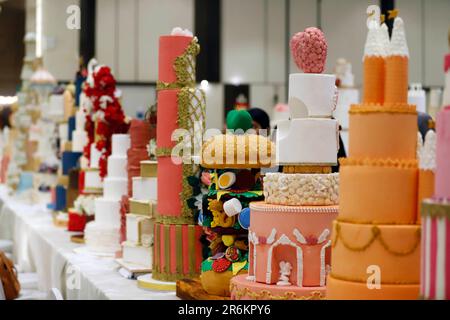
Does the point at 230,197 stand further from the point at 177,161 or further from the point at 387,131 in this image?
the point at 387,131

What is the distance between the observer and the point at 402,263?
1.52 metres

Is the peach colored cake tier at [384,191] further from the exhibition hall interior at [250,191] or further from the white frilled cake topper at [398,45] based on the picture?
the white frilled cake topper at [398,45]

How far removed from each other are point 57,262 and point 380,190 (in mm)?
2549

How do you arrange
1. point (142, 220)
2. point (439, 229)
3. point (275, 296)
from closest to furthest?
point (439, 229)
point (275, 296)
point (142, 220)

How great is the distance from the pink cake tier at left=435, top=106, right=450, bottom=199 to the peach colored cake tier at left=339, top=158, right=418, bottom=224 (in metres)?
0.20

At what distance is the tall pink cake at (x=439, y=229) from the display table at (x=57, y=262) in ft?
4.31

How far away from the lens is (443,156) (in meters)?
1.30

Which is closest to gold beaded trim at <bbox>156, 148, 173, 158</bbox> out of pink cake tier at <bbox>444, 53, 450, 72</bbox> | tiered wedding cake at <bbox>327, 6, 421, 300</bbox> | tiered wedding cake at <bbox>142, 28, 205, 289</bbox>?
tiered wedding cake at <bbox>142, 28, 205, 289</bbox>

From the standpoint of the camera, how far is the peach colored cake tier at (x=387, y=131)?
1.56m

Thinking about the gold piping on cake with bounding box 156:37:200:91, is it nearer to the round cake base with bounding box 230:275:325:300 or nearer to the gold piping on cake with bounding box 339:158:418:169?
the round cake base with bounding box 230:275:325:300

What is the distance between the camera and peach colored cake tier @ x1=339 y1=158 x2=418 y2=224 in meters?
1.52

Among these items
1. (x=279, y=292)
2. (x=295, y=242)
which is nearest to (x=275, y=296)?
(x=279, y=292)

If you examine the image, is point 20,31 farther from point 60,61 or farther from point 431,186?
point 431,186

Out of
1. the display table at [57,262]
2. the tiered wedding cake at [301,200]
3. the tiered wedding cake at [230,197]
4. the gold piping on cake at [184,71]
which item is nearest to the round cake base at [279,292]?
the tiered wedding cake at [301,200]
